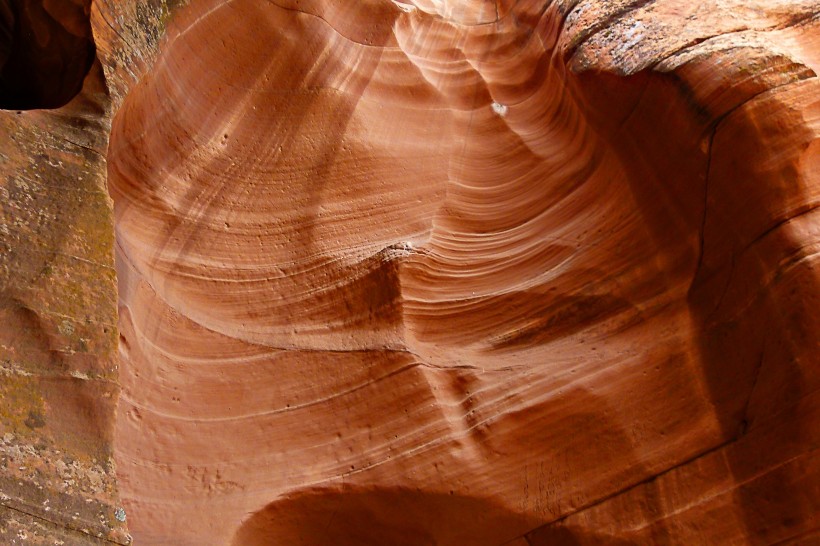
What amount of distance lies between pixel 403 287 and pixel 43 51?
5.37ft

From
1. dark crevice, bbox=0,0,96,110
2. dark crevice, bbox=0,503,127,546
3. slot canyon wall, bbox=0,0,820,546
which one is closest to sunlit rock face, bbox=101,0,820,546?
slot canyon wall, bbox=0,0,820,546

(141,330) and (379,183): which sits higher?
(379,183)

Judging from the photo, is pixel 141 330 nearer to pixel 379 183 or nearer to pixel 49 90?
pixel 49 90

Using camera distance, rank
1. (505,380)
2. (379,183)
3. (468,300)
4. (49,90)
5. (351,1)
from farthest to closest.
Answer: (351,1)
(379,183)
(468,300)
(505,380)
(49,90)

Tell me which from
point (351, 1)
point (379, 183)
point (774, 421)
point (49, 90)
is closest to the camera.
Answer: point (774, 421)

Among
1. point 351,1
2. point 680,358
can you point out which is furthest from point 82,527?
point 351,1

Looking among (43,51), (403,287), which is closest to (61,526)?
(403,287)

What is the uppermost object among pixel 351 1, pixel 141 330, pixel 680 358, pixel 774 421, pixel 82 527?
pixel 351 1

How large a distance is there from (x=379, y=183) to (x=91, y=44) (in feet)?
4.36

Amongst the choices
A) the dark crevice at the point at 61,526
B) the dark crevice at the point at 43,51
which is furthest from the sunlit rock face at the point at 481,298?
the dark crevice at the point at 61,526

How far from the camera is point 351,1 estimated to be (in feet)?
12.3

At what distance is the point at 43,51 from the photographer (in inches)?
105

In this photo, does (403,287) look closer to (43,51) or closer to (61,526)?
(61,526)

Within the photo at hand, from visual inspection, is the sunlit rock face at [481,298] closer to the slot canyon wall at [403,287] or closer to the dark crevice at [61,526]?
the slot canyon wall at [403,287]
